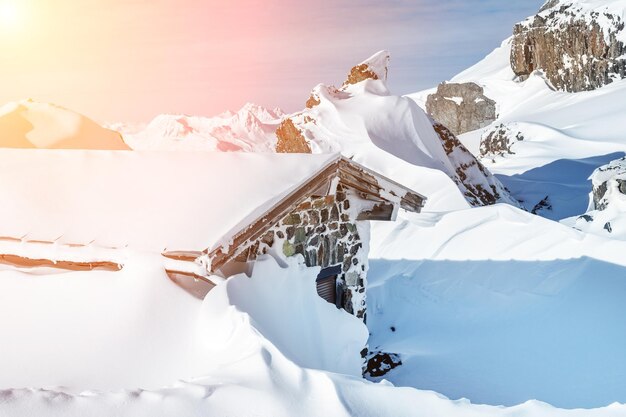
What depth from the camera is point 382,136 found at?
854 inches

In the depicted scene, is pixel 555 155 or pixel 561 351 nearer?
pixel 561 351

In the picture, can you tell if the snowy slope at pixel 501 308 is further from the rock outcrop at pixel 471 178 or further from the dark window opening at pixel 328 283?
the rock outcrop at pixel 471 178

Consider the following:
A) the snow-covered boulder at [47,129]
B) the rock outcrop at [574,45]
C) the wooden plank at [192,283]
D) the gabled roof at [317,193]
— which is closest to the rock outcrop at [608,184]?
the gabled roof at [317,193]

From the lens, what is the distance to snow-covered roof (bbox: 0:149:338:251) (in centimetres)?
695

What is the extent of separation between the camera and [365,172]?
810 centimetres

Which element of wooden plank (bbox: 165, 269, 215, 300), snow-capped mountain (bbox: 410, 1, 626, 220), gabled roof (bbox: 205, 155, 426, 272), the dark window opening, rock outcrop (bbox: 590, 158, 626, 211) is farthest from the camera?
snow-capped mountain (bbox: 410, 1, 626, 220)

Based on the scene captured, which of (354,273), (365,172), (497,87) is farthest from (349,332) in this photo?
(497,87)

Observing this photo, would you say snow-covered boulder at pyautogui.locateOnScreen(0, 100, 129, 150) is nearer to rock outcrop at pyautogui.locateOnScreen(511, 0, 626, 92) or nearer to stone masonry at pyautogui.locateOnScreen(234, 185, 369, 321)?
stone masonry at pyautogui.locateOnScreen(234, 185, 369, 321)

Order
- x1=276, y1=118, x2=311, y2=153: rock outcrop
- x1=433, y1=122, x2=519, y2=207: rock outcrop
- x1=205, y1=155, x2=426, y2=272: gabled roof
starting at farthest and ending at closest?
x1=276, y1=118, x2=311, y2=153: rock outcrop, x1=433, y1=122, x2=519, y2=207: rock outcrop, x1=205, y1=155, x2=426, y2=272: gabled roof

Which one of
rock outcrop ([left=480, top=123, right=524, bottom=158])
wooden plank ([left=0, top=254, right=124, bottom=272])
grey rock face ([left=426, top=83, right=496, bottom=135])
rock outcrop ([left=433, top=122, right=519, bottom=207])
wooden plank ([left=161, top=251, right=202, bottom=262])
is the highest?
wooden plank ([left=161, top=251, right=202, bottom=262])

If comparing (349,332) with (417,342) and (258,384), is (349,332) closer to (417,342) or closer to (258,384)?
(417,342)

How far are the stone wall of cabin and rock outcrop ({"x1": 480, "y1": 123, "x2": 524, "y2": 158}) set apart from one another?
2375 cm

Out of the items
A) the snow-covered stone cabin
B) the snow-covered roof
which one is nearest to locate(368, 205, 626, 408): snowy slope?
the snow-covered stone cabin

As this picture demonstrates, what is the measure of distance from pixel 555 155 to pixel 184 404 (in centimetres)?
2698
